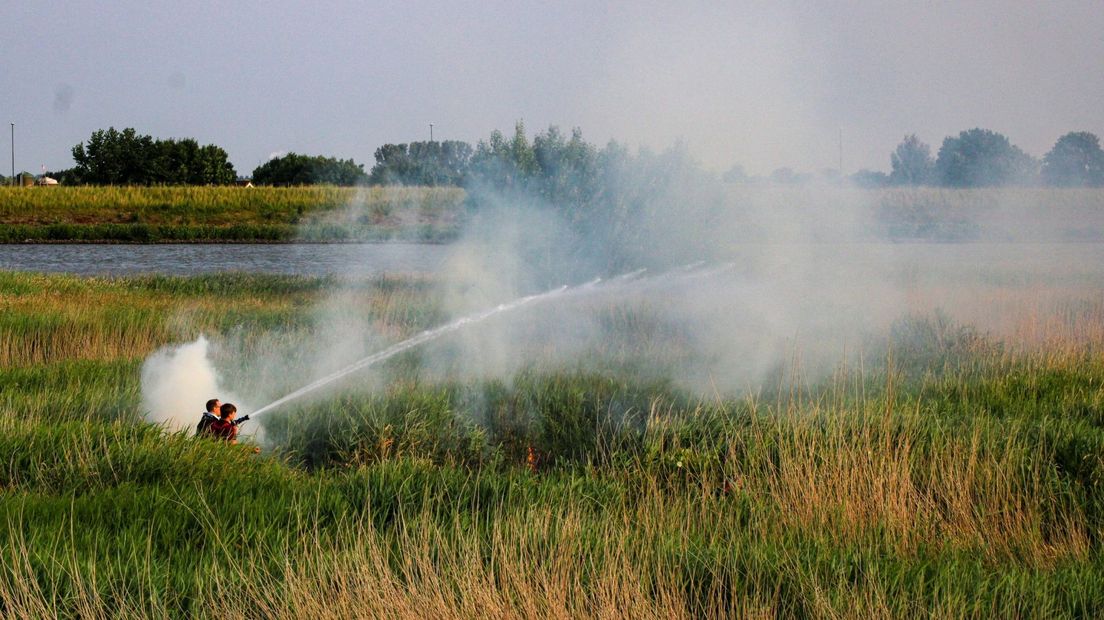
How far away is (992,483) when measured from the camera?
22.7ft

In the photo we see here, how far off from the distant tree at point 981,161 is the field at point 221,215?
20856 mm

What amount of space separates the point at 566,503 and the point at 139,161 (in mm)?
69336

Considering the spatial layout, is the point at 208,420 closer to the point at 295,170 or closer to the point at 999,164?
the point at 999,164

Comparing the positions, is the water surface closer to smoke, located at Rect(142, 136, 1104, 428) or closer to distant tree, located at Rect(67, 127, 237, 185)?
smoke, located at Rect(142, 136, 1104, 428)

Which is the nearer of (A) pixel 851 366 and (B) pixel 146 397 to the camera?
(B) pixel 146 397

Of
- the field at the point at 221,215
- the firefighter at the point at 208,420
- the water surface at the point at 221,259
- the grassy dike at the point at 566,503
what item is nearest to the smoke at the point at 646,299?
the firefighter at the point at 208,420

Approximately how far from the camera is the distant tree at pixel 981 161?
29.7 m

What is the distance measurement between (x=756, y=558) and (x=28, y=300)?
569 inches

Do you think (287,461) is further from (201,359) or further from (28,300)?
(28,300)

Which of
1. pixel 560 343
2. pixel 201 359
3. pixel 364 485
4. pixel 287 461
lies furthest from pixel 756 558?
pixel 560 343

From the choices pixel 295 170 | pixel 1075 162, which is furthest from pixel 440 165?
pixel 295 170

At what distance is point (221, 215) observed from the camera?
51094 mm

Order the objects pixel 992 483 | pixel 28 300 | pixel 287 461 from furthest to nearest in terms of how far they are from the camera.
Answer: pixel 28 300 < pixel 287 461 < pixel 992 483

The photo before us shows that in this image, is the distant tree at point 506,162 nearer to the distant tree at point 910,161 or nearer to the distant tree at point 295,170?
the distant tree at point 910,161
